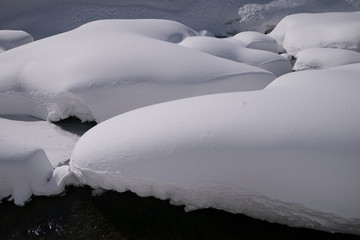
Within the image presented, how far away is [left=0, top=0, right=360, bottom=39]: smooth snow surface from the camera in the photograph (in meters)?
5.51

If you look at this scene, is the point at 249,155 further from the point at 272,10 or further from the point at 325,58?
the point at 272,10

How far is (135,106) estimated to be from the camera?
206 centimetres

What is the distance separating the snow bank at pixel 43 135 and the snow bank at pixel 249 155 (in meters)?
0.38

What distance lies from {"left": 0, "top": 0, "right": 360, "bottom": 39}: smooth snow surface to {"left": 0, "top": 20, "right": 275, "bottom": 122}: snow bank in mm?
3291

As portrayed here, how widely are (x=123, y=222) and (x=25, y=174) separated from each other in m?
0.52

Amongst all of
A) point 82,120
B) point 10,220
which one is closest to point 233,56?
point 82,120

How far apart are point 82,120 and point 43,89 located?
0.33 metres

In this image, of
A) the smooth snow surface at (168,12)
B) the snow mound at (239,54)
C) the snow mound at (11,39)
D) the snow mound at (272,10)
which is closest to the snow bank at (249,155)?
the snow mound at (239,54)

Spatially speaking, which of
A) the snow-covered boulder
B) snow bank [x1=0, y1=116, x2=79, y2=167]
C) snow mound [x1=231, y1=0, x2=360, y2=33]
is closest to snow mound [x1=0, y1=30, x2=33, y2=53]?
snow bank [x1=0, y1=116, x2=79, y2=167]

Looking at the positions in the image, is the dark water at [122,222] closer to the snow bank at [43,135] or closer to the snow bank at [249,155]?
the snow bank at [249,155]

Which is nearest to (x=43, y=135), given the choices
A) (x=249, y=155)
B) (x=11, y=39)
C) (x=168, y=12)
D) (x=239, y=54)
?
(x=249, y=155)

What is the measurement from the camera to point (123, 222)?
1415 millimetres

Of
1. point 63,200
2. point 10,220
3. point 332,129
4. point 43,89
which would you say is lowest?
point 10,220

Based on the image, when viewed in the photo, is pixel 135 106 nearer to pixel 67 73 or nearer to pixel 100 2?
pixel 67 73
